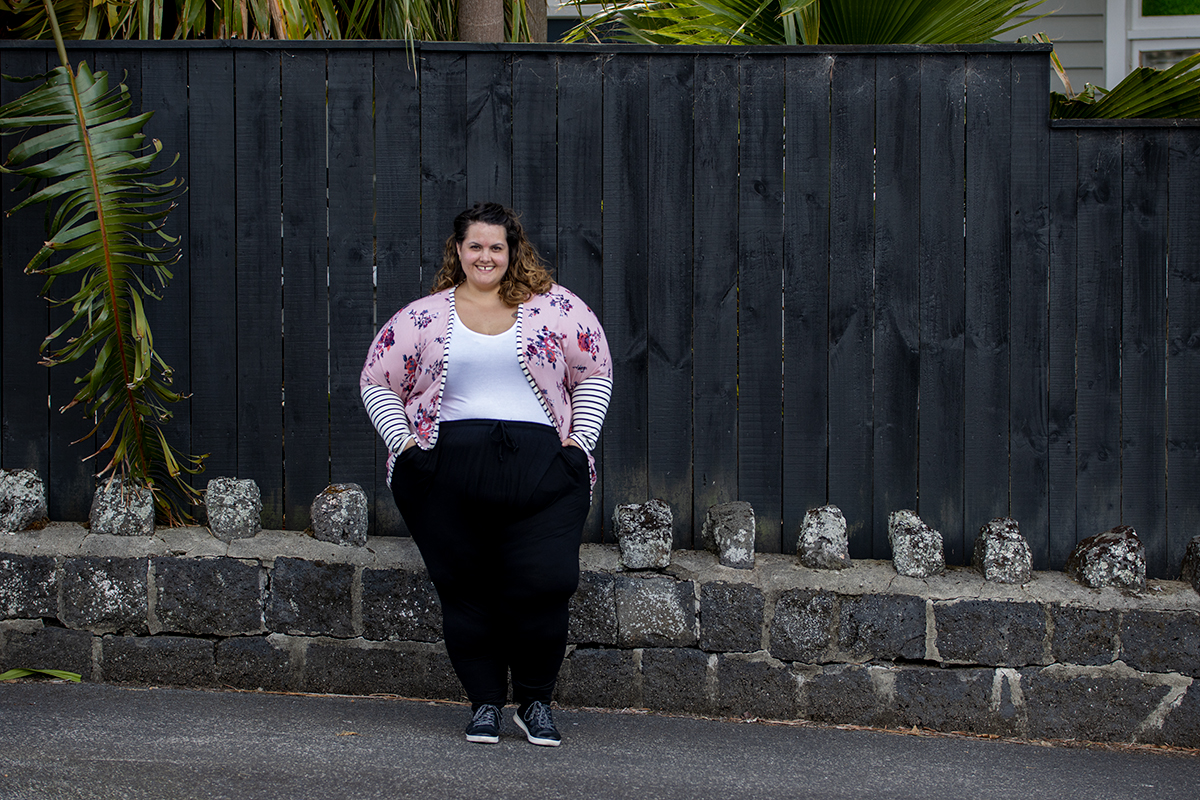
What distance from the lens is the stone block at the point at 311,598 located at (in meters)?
3.39

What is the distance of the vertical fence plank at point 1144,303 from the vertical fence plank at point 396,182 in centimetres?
245

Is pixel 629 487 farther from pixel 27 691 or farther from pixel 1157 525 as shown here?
pixel 27 691

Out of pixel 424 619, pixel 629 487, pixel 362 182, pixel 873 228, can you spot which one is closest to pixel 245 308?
pixel 362 182

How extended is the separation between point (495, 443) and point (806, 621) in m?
1.27

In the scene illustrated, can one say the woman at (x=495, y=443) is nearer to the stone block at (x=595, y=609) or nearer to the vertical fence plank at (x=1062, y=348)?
the stone block at (x=595, y=609)

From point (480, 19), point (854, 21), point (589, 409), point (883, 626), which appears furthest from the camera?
point (480, 19)

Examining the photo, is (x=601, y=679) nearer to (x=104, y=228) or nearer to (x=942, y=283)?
(x=942, y=283)

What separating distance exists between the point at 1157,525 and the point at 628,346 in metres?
1.93

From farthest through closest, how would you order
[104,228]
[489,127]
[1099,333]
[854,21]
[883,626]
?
[854,21], [489,127], [1099,333], [883,626], [104,228]

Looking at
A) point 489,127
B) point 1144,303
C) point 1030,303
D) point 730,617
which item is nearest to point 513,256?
point 489,127

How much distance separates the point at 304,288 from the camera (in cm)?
354

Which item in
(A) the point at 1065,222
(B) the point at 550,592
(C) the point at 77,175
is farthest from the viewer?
(A) the point at 1065,222

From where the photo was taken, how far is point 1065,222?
3.39m

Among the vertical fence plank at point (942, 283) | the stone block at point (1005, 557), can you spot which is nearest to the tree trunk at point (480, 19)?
the vertical fence plank at point (942, 283)
